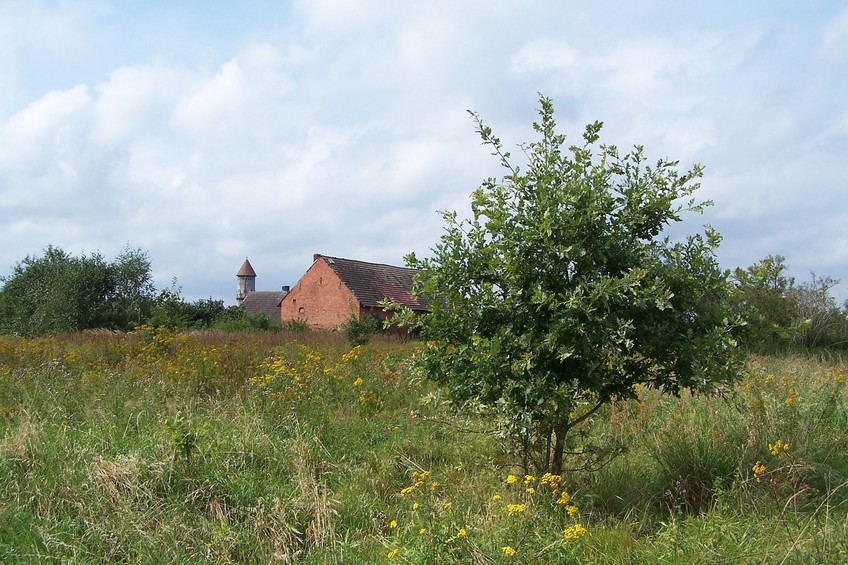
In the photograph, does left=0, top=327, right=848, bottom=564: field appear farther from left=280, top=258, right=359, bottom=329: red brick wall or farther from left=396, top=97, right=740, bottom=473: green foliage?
left=280, top=258, right=359, bottom=329: red brick wall

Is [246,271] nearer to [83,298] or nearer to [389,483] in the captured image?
[83,298]

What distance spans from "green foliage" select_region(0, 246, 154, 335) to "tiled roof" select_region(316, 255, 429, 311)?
1137cm

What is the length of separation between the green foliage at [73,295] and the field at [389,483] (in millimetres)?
25501

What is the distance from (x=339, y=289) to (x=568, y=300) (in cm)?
3756

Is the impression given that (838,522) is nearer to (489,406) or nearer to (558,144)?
(489,406)

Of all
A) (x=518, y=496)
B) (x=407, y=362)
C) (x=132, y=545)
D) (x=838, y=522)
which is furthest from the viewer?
(x=407, y=362)

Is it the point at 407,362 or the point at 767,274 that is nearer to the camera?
the point at 767,274

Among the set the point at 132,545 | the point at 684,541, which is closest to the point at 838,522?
the point at 684,541

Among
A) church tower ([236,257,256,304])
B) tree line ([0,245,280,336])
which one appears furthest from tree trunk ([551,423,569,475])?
church tower ([236,257,256,304])

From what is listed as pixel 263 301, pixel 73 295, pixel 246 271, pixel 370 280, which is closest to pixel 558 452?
pixel 73 295

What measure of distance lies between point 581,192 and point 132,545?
12.7 ft

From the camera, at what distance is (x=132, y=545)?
4.50 meters

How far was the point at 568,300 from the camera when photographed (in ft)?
14.6

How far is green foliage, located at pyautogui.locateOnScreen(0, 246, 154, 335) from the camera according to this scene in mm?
31219
